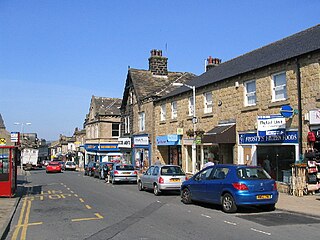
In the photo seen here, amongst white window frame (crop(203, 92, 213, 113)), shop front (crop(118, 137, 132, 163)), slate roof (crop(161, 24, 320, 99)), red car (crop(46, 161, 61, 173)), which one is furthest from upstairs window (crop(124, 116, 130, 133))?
white window frame (crop(203, 92, 213, 113))

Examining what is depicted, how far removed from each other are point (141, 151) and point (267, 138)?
19.3 m

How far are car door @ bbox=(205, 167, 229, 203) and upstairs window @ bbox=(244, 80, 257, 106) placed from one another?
7.39 m

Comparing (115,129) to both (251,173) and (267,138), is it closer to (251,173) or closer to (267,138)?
(267,138)

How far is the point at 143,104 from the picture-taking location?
113ft

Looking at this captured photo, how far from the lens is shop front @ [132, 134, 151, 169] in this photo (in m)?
33.6

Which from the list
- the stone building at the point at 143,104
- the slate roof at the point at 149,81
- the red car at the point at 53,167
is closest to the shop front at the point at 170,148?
the stone building at the point at 143,104

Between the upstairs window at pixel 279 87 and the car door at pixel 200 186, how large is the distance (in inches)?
246

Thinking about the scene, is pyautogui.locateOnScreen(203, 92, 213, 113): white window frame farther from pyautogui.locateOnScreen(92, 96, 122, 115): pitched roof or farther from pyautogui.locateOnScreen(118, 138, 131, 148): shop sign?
pyautogui.locateOnScreen(92, 96, 122, 115): pitched roof

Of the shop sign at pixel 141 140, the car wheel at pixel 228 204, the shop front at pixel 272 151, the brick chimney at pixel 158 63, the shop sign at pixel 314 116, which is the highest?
the brick chimney at pixel 158 63

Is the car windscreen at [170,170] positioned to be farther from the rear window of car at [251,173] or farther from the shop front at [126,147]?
the shop front at [126,147]

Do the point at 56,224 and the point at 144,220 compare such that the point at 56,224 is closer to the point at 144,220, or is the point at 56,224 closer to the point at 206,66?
the point at 144,220

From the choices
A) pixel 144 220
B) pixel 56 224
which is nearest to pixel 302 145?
pixel 144 220

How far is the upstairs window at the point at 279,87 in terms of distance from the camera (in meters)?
17.3

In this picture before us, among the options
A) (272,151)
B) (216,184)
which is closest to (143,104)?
(272,151)
